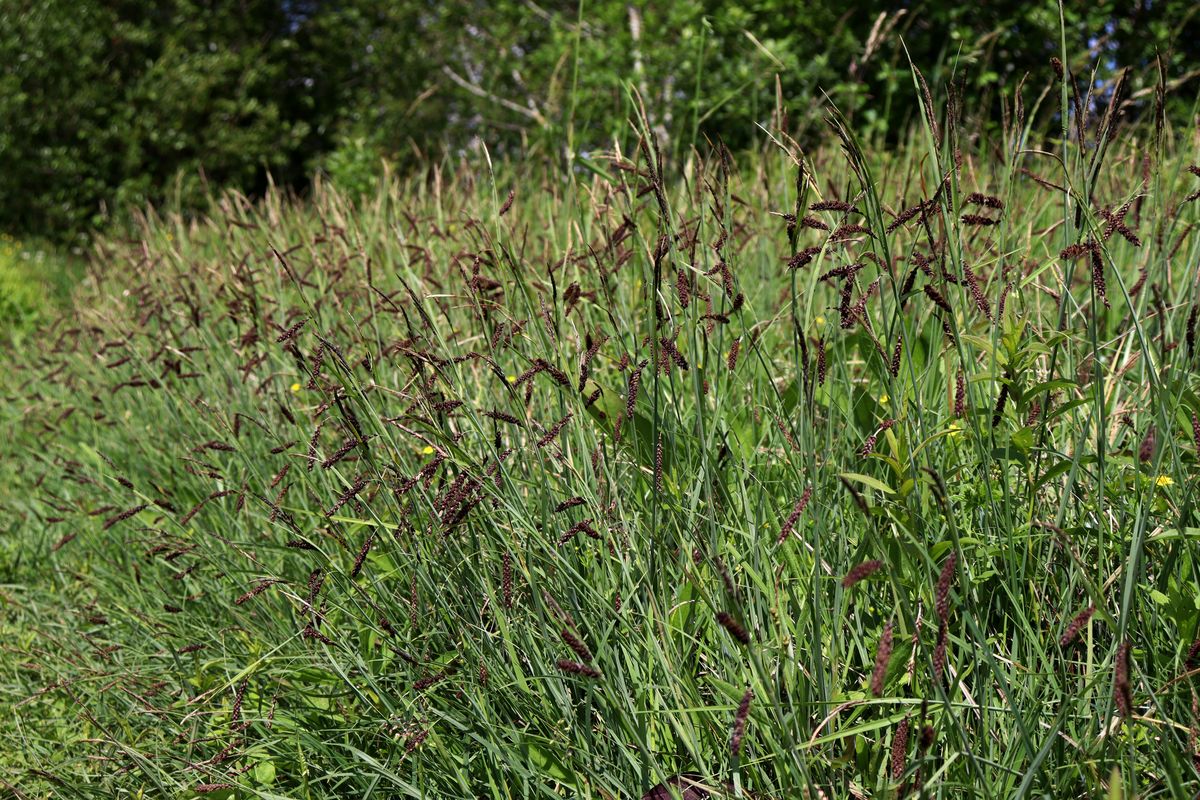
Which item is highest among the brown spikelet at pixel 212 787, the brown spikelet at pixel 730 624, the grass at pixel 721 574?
the brown spikelet at pixel 730 624

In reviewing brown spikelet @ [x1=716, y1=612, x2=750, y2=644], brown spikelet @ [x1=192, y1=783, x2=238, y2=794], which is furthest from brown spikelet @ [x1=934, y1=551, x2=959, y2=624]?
brown spikelet @ [x1=192, y1=783, x2=238, y2=794]

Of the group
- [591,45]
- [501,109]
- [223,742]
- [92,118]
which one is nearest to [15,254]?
[92,118]

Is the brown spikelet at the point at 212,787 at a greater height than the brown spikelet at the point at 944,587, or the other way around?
the brown spikelet at the point at 944,587

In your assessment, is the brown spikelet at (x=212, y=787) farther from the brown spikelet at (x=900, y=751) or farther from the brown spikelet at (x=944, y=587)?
the brown spikelet at (x=944, y=587)

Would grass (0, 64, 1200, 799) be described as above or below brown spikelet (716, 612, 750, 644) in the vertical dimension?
below

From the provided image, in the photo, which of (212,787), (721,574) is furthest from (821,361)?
(212,787)

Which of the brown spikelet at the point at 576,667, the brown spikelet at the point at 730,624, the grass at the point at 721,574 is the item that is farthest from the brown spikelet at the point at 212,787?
the brown spikelet at the point at 730,624

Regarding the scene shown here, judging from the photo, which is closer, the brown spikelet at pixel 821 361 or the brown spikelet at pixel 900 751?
the brown spikelet at pixel 900 751

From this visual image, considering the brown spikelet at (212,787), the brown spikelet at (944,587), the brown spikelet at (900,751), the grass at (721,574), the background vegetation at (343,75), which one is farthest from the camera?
the background vegetation at (343,75)

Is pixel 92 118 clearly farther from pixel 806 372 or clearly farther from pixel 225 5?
pixel 806 372

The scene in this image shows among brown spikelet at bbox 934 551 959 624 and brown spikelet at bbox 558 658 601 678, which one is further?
brown spikelet at bbox 558 658 601 678

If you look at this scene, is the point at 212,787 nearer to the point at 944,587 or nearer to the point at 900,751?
the point at 900,751

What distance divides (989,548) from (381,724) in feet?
3.52

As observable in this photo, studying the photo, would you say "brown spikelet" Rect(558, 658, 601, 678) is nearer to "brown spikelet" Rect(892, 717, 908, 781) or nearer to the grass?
the grass
